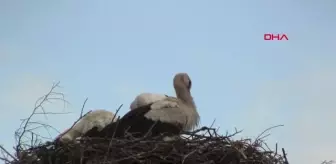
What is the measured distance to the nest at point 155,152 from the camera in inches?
230

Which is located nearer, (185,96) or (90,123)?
(90,123)

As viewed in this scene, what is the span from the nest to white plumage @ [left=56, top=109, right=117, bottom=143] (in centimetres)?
58

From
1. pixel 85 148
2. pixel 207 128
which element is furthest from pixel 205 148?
pixel 85 148

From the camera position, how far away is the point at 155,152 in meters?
5.90

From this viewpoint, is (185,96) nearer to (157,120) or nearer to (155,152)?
(157,120)

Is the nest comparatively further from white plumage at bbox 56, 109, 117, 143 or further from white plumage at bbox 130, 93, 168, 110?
→ white plumage at bbox 130, 93, 168, 110

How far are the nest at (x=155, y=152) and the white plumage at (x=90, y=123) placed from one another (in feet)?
1.90

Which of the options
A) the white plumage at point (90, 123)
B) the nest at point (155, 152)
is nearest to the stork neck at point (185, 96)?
the white plumage at point (90, 123)

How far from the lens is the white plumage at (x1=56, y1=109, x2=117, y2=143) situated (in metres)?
6.73

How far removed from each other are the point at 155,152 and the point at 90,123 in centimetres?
126

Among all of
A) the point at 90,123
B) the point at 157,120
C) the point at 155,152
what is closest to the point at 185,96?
the point at 157,120

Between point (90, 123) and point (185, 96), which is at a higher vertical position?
point (185, 96)

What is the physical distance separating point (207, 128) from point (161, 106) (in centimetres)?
80

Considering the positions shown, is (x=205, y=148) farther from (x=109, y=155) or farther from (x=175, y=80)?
(x=175, y=80)
